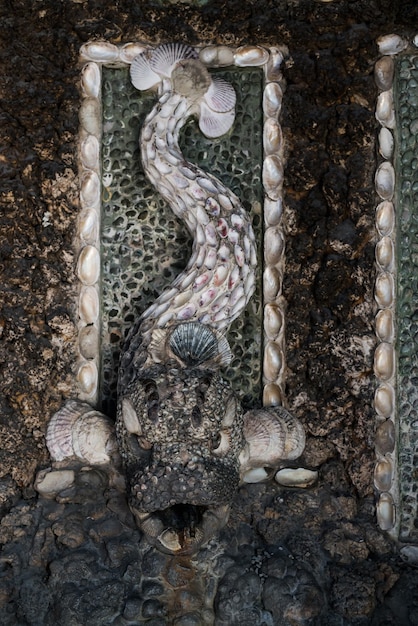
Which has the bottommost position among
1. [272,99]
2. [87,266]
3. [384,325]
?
[384,325]

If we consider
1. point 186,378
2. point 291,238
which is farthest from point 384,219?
point 186,378

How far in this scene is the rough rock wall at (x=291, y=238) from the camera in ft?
6.29

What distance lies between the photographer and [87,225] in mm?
1993

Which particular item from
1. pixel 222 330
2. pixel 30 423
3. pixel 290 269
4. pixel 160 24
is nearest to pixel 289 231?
pixel 290 269

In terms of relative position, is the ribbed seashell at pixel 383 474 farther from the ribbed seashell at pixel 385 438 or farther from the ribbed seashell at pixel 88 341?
the ribbed seashell at pixel 88 341

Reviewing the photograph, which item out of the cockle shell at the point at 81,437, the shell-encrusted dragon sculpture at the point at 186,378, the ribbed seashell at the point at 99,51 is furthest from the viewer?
the ribbed seashell at the point at 99,51

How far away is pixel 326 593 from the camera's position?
6.07 ft

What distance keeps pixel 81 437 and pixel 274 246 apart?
534mm

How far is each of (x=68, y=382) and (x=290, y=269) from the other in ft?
1.61

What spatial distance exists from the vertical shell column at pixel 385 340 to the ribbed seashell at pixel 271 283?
194 millimetres

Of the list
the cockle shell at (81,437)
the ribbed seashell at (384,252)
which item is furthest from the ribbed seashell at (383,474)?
the cockle shell at (81,437)

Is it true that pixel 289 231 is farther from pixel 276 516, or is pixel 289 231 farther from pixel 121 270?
pixel 276 516

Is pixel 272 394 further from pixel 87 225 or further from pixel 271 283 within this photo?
pixel 87 225

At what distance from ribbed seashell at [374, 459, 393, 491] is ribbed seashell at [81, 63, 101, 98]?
0.92 metres
